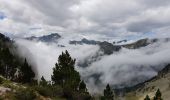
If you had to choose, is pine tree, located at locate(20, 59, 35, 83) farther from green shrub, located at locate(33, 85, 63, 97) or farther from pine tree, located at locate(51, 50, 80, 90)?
green shrub, located at locate(33, 85, 63, 97)

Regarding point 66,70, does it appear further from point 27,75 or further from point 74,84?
point 27,75

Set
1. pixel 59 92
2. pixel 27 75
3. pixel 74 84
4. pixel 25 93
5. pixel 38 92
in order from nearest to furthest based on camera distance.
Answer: pixel 25 93, pixel 38 92, pixel 59 92, pixel 74 84, pixel 27 75

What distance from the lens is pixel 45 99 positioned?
5144 cm

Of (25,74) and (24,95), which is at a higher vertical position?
(25,74)

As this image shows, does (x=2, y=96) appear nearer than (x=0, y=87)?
Yes

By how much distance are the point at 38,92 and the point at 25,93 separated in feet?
31.1

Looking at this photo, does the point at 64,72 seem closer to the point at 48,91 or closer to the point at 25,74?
the point at 48,91

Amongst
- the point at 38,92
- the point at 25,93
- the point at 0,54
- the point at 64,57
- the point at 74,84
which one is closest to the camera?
the point at 25,93

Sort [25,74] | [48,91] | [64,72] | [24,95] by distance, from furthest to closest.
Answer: [25,74] < [64,72] < [48,91] < [24,95]

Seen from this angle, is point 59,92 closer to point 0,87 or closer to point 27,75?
point 0,87

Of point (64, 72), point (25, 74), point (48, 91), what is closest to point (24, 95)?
point (48, 91)

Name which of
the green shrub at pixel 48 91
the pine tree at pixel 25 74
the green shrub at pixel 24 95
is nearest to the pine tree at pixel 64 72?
the green shrub at pixel 48 91

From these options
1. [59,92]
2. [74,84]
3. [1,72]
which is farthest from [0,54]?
[59,92]

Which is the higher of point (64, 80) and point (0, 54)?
point (0, 54)
